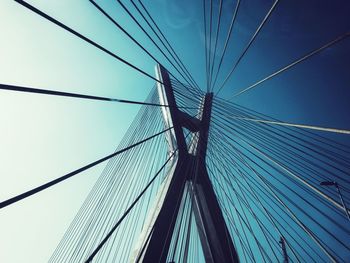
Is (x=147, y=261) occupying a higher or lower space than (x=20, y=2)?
lower

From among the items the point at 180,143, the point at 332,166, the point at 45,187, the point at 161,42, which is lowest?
the point at 180,143

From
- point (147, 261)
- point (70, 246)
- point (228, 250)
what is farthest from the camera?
point (70, 246)

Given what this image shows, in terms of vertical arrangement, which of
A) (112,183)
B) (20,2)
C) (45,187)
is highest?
(20,2)

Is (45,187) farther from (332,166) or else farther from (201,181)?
(201,181)

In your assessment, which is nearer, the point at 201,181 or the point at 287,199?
the point at 287,199

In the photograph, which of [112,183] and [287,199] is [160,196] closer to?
[112,183]

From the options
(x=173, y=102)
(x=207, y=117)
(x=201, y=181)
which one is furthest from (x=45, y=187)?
(x=207, y=117)

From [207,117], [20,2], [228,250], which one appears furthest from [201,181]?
[20,2]

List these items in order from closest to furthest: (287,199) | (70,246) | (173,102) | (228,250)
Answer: (287,199), (228,250), (70,246), (173,102)

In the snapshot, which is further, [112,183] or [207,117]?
[207,117]
